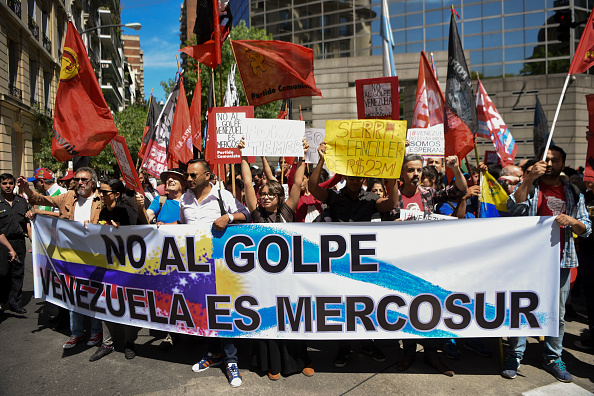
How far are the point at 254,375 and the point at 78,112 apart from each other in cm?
357

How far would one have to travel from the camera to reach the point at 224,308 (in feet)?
13.0

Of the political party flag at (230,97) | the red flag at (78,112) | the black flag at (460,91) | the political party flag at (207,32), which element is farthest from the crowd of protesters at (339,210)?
the political party flag at (230,97)

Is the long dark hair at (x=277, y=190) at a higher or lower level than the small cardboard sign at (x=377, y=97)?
lower

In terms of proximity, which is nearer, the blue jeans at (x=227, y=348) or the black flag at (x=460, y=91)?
the blue jeans at (x=227, y=348)

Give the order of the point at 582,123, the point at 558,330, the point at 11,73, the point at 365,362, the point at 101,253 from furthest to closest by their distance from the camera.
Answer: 1. the point at 582,123
2. the point at 11,73
3. the point at 101,253
4. the point at 365,362
5. the point at 558,330

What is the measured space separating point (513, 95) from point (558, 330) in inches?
1019

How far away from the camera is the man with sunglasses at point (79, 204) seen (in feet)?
15.6

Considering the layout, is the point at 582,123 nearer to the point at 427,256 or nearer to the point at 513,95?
the point at 513,95

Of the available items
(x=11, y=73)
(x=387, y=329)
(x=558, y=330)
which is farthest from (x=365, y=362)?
(x=11, y=73)

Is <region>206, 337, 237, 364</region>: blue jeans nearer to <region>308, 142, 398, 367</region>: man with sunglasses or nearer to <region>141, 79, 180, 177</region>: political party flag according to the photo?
<region>308, 142, 398, 367</region>: man with sunglasses

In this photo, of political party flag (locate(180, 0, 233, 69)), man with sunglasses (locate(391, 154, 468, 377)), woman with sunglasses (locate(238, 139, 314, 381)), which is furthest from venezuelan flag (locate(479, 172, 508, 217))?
political party flag (locate(180, 0, 233, 69))

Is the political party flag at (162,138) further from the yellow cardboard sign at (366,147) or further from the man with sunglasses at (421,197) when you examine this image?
the man with sunglasses at (421,197)

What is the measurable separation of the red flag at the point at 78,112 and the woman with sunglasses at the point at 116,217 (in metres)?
0.67

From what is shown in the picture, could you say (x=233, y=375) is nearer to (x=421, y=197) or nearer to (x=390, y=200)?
(x=390, y=200)
